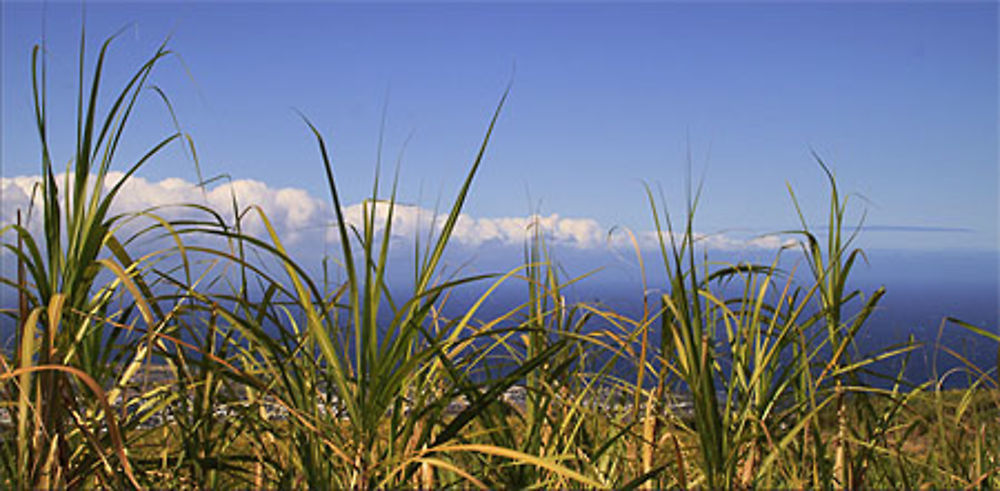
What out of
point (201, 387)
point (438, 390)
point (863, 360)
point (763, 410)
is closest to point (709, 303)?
point (763, 410)

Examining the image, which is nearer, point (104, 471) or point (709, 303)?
point (104, 471)

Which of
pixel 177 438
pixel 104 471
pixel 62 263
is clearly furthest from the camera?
pixel 177 438

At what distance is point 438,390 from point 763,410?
0.78m

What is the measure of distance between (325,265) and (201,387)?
1.30ft

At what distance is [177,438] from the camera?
1979mm

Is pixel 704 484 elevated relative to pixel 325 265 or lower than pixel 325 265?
lower

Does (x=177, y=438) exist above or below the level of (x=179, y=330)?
below

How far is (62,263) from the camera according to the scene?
1.50m

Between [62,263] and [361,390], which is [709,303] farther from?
[62,263]

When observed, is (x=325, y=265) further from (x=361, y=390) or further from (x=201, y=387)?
(x=361, y=390)

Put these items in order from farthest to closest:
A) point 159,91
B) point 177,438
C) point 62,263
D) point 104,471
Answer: point 177,438 < point 159,91 < point 104,471 < point 62,263

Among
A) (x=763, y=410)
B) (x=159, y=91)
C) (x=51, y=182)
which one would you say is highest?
(x=159, y=91)

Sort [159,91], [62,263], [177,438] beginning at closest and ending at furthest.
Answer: [62,263]
[159,91]
[177,438]

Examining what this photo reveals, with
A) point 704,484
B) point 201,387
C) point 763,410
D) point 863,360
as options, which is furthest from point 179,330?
point 863,360
